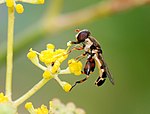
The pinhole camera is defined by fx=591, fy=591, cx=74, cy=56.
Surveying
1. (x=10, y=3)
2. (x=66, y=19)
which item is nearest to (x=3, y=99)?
(x=10, y=3)

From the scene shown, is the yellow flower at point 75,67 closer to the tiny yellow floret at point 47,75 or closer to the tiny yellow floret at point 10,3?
the tiny yellow floret at point 47,75

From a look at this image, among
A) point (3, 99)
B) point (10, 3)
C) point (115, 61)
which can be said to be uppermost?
point (115, 61)

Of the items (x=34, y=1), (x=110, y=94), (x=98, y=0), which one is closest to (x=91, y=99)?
(x=110, y=94)

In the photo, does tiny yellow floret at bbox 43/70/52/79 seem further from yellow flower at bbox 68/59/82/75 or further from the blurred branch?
the blurred branch

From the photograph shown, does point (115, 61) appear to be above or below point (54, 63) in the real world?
above

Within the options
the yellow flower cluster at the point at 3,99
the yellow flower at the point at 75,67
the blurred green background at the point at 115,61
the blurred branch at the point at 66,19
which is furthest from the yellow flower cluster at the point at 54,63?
the blurred green background at the point at 115,61

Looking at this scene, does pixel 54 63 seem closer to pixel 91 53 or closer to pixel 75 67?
pixel 75 67

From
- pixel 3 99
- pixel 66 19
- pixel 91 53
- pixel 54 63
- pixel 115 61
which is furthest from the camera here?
pixel 115 61
